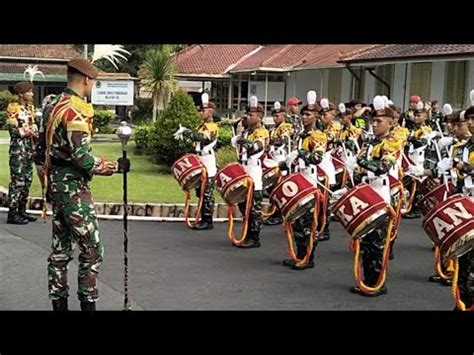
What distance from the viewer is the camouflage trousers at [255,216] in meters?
7.37

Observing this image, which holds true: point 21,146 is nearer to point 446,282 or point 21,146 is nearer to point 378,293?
point 378,293

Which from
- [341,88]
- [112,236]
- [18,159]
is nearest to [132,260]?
[112,236]

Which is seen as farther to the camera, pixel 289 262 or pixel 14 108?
pixel 14 108

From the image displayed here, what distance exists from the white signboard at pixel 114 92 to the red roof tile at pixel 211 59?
1124 centimetres

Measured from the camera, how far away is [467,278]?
4797 millimetres

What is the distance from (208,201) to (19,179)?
224 centimetres

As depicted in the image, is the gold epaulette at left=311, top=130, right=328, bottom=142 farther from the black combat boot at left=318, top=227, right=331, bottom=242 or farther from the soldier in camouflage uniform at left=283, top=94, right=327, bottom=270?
the black combat boot at left=318, top=227, right=331, bottom=242

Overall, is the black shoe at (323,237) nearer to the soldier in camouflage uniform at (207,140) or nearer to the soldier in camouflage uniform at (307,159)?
the soldier in camouflage uniform at (307,159)

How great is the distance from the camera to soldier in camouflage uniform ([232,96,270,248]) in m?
7.29

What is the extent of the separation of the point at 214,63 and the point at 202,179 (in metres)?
18.7

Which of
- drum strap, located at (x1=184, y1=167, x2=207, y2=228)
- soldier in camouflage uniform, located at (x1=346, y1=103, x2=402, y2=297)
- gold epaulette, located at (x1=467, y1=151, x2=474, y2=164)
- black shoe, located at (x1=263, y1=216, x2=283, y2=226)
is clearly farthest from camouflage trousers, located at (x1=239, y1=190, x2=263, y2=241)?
gold epaulette, located at (x1=467, y1=151, x2=474, y2=164)

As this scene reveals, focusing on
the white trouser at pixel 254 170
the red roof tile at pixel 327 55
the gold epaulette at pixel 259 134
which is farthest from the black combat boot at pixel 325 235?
the red roof tile at pixel 327 55

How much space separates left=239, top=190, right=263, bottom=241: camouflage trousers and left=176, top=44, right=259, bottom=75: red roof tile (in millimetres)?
17703

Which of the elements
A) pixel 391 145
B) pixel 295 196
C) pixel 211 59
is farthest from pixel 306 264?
pixel 211 59
